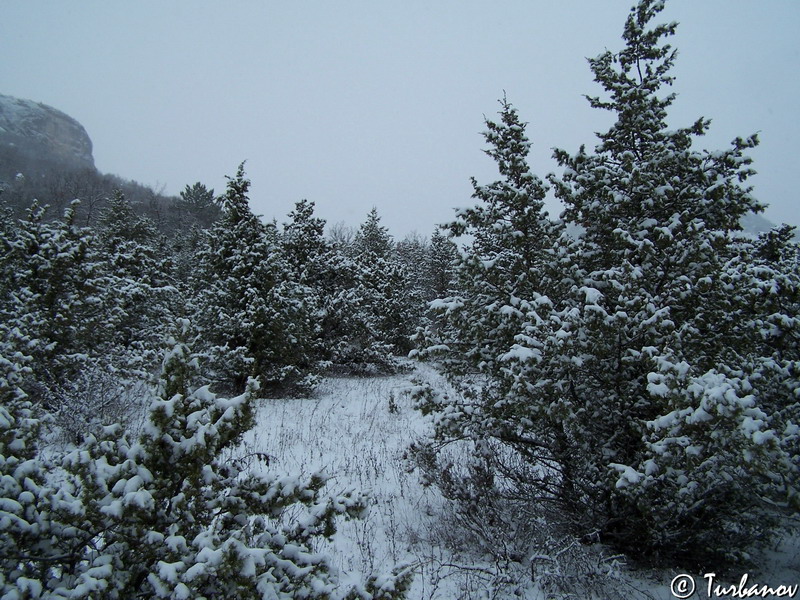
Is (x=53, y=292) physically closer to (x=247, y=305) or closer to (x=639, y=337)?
(x=247, y=305)

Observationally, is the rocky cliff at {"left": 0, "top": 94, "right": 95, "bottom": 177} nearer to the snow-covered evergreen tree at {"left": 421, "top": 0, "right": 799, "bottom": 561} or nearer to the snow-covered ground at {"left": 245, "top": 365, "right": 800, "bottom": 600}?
the snow-covered ground at {"left": 245, "top": 365, "right": 800, "bottom": 600}

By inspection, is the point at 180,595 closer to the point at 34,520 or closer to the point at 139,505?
the point at 139,505

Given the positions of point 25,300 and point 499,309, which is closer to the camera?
point 499,309

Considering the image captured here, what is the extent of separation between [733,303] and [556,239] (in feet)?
7.38

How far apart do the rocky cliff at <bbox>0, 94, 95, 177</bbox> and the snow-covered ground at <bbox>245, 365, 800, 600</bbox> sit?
343 ft

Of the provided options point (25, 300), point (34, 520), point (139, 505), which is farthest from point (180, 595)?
point (25, 300)

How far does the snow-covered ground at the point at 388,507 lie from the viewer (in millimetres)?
4555

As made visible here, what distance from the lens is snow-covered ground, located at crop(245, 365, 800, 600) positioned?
4.55 metres

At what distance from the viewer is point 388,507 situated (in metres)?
6.39

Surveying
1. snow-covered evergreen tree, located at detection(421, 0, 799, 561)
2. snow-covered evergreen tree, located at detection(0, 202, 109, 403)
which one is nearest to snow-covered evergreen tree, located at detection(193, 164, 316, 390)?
snow-covered evergreen tree, located at detection(0, 202, 109, 403)

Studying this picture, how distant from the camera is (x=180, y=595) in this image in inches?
79.6

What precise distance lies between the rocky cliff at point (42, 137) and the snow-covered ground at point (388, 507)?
10451 centimetres

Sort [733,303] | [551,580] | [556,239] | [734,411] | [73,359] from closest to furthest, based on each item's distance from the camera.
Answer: [734,411], [551,580], [733,303], [556,239], [73,359]

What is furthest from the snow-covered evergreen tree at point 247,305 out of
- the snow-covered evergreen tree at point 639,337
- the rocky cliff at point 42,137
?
the rocky cliff at point 42,137
